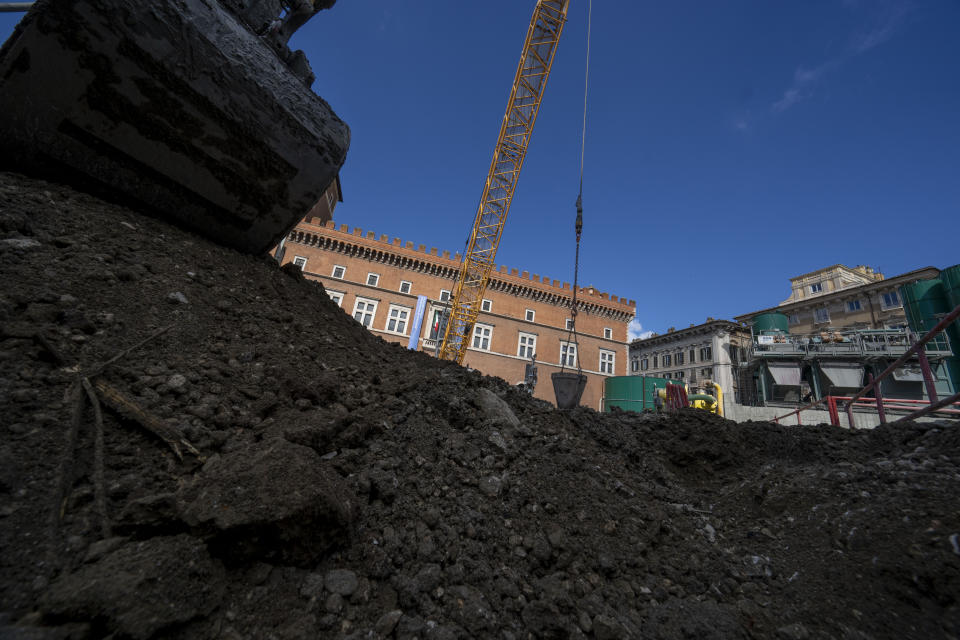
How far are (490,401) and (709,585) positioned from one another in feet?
6.11

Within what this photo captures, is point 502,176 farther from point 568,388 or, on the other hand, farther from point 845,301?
point 845,301

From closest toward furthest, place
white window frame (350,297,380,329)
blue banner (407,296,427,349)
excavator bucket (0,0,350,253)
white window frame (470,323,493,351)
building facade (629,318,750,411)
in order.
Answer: excavator bucket (0,0,350,253) < blue banner (407,296,427,349) < white window frame (350,297,380,329) < white window frame (470,323,493,351) < building facade (629,318,750,411)

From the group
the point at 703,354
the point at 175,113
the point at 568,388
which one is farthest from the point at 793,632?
the point at 703,354

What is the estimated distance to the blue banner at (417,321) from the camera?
2553cm

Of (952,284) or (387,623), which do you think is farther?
(952,284)

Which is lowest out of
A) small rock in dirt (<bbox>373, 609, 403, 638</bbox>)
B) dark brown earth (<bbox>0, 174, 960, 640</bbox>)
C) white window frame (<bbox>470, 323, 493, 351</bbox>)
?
small rock in dirt (<bbox>373, 609, 403, 638</bbox>)

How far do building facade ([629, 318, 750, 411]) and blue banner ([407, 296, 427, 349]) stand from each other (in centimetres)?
2501

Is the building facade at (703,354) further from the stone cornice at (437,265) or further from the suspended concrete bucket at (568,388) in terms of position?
the suspended concrete bucket at (568,388)

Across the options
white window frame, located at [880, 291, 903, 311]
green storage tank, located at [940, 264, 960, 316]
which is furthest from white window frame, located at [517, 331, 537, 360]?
white window frame, located at [880, 291, 903, 311]

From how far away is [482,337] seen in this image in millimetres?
27641

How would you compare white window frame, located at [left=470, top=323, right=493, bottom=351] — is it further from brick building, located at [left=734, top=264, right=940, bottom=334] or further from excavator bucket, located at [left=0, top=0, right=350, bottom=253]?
brick building, located at [left=734, top=264, right=940, bottom=334]

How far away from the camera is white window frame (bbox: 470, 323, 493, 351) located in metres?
27.4

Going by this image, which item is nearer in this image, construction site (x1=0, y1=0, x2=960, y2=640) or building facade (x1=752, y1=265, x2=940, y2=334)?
construction site (x1=0, y1=0, x2=960, y2=640)

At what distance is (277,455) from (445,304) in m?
25.4
